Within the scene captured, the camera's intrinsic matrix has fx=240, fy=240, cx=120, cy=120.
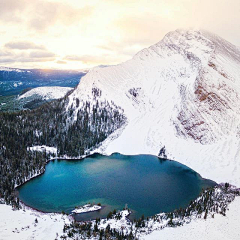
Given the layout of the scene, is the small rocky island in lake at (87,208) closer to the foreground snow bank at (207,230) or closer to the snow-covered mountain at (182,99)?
the foreground snow bank at (207,230)

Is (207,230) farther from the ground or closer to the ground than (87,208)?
farther from the ground

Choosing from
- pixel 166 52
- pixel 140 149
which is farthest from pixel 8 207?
pixel 166 52

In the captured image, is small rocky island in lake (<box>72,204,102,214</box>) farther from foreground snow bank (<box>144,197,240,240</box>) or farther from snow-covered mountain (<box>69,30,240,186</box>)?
snow-covered mountain (<box>69,30,240,186</box>)

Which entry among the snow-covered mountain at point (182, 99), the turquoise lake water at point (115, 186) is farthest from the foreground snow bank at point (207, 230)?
the snow-covered mountain at point (182, 99)

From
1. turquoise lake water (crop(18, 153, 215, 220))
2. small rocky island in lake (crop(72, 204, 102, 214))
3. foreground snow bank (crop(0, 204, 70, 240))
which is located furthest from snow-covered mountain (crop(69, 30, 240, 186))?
foreground snow bank (crop(0, 204, 70, 240))

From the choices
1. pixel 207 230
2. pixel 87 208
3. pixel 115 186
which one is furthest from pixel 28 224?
pixel 207 230

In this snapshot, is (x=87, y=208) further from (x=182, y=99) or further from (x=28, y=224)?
(x=182, y=99)
